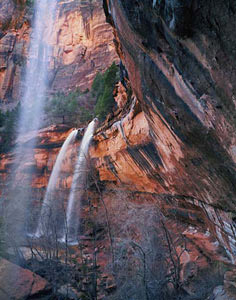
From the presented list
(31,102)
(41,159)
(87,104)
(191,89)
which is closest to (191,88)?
(191,89)

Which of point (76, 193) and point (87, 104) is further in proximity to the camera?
point (87, 104)

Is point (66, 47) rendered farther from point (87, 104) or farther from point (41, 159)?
point (41, 159)

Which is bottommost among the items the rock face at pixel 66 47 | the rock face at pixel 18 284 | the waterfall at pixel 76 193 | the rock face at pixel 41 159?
the rock face at pixel 18 284

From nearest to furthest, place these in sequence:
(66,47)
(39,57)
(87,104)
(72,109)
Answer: (72,109) < (87,104) < (66,47) < (39,57)

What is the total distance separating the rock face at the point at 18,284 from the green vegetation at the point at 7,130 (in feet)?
51.6

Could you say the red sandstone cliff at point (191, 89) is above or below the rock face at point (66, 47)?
below

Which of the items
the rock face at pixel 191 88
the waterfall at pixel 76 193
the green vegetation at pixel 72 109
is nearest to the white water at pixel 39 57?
the green vegetation at pixel 72 109

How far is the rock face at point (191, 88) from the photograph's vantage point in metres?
3.35

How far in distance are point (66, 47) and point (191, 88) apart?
117 ft

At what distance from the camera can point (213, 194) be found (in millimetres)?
6586

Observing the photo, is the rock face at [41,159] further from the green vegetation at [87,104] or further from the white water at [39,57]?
the white water at [39,57]

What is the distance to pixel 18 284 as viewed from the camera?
932 centimetres

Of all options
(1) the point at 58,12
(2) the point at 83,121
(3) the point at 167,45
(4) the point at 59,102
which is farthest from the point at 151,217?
(1) the point at 58,12

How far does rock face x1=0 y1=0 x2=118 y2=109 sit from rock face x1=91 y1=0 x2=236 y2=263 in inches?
1040
